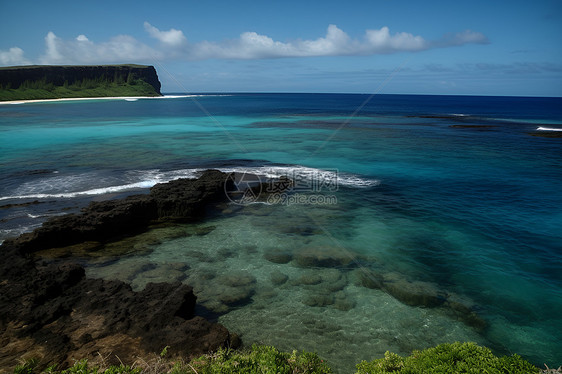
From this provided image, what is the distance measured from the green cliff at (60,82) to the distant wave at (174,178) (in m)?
140

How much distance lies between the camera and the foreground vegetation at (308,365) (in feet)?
19.6

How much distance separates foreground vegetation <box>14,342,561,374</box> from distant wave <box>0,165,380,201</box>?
53.8 feet

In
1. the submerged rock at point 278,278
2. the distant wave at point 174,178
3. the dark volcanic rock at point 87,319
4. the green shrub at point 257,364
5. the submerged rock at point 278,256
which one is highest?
the distant wave at point 174,178

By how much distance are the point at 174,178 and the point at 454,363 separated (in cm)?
2151

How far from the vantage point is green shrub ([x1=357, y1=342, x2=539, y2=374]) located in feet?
19.3

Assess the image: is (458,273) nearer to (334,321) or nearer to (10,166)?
(334,321)

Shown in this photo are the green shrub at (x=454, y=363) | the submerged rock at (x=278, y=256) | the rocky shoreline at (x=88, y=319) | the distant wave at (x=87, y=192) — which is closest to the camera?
the green shrub at (x=454, y=363)

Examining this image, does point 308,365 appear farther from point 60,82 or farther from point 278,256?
point 60,82

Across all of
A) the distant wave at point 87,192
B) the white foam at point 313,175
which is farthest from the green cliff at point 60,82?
the white foam at point 313,175

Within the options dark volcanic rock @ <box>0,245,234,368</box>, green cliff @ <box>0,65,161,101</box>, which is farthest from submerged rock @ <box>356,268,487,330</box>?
green cliff @ <box>0,65,161,101</box>

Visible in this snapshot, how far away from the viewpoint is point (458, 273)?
12.7 m

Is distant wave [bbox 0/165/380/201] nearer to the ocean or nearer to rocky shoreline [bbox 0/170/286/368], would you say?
the ocean

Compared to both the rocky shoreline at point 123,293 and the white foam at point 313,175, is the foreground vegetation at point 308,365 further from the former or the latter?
the white foam at point 313,175

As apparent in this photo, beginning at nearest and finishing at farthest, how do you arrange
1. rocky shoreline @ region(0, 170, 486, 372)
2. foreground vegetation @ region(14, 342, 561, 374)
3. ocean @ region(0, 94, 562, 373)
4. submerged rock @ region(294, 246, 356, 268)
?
foreground vegetation @ region(14, 342, 561, 374) → rocky shoreline @ region(0, 170, 486, 372) → ocean @ region(0, 94, 562, 373) → submerged rock @ region(294, 246, 356, 268)
